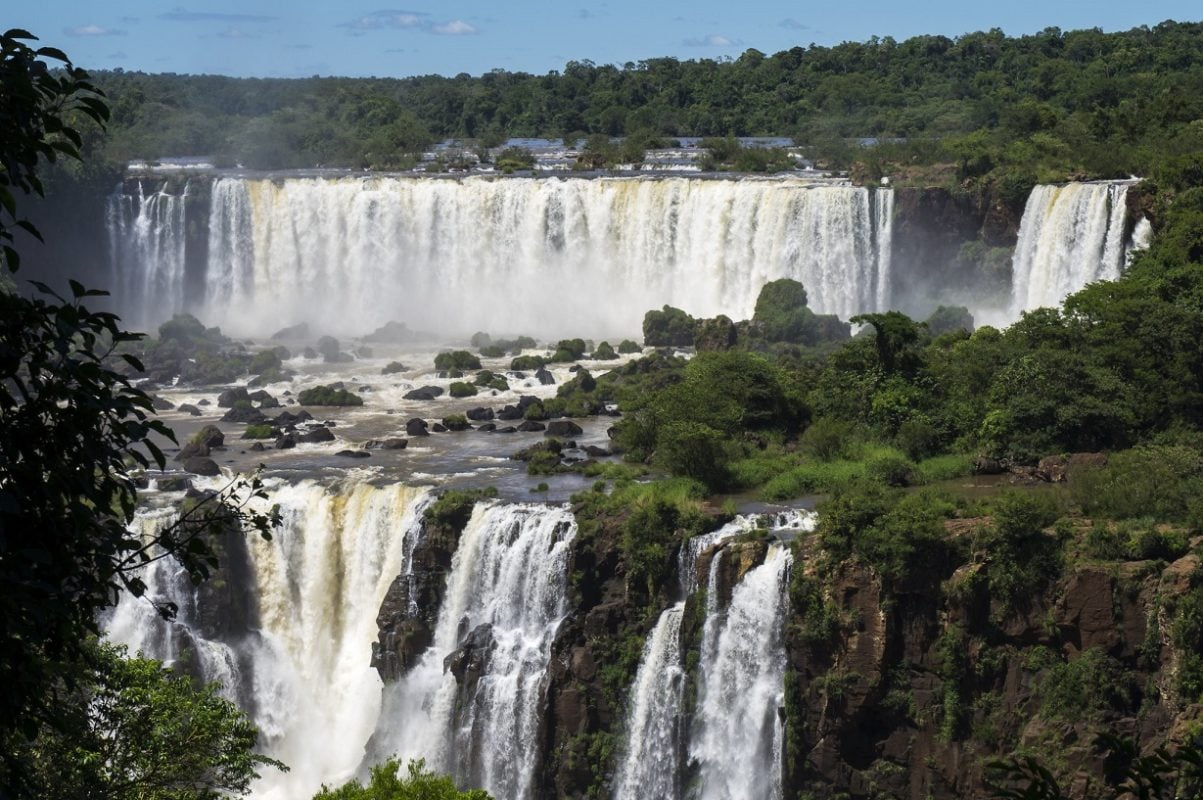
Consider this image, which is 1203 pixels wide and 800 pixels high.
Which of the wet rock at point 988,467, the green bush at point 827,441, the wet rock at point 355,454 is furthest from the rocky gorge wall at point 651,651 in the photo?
the green bush at point 827,441

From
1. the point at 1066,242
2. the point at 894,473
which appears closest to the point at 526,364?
the point at 1066,242

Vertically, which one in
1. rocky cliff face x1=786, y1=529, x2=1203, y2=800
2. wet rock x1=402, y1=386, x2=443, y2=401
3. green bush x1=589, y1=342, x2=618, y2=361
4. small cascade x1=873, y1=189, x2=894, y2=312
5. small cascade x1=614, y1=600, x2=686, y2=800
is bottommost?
small cascade x1=614, y1=600, x2=686, y2=800

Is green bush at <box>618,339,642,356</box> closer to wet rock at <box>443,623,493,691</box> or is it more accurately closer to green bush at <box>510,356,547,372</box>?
green bush at <box>510,356,547,372</box>

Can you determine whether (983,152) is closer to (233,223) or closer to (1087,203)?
(1087,203)

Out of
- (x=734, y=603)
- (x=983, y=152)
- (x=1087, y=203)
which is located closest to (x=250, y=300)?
(x=983, y=152)

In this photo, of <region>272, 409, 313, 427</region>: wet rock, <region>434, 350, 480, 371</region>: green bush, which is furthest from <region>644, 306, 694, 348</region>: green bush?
<region>272, 409, 313, 427</region>: wet rock

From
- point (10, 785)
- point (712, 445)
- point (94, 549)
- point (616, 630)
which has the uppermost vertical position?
point (94, 549)
